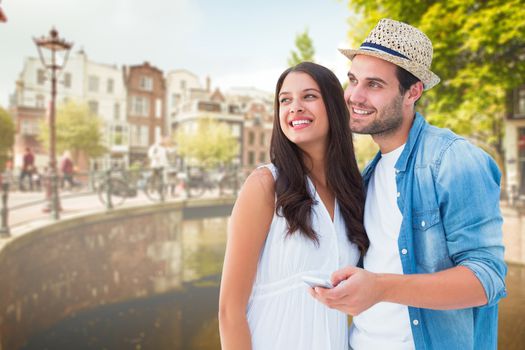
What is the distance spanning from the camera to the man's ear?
5.27 ft

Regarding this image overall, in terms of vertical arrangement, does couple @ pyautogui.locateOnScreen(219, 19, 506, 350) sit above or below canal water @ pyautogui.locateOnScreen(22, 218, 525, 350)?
above

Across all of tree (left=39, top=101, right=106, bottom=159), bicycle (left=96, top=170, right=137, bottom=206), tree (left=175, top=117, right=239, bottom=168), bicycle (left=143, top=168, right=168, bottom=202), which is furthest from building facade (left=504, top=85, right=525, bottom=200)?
tree (left=39, top=101, right=106, bottom=159)

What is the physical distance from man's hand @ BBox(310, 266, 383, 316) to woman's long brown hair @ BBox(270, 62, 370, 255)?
514 millimetres

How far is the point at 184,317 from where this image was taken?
11320 mm

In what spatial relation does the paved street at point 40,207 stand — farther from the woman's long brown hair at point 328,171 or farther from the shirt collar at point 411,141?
the shirt collar at point 411,141

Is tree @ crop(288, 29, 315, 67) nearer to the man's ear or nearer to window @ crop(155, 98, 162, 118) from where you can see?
window @ crop(155, 98, 162, 118)

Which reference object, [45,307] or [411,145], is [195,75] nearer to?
[45,307]

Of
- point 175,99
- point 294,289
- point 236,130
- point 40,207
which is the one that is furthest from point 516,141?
point 175,99

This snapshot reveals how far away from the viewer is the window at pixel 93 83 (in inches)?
1203

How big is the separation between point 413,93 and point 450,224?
0.56 meters

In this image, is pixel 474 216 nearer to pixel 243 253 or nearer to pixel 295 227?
pixel 295 227

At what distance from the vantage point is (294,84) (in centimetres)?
176

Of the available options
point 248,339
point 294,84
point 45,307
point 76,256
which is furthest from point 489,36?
point 45,307

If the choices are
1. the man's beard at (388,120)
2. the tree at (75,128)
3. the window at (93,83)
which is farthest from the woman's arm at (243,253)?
the window at (93,83)
